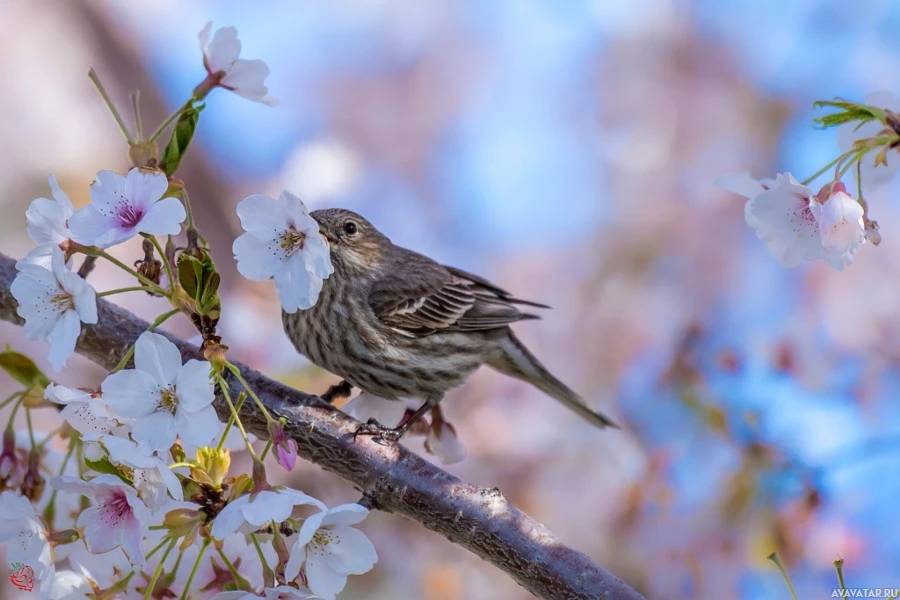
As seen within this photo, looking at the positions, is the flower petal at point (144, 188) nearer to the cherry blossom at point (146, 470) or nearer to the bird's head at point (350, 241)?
the cherry blossom at point (146, 470)

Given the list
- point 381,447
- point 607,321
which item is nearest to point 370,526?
point 607,321

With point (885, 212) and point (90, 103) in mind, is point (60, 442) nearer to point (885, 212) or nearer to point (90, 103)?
point (90, 103)

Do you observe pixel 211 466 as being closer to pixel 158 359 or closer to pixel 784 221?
pixel 158 359

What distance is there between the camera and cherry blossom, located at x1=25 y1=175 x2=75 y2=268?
185 centimetres

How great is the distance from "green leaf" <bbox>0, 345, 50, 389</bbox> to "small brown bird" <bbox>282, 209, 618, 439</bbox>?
1081 millimetres

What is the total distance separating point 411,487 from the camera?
7.26 feet

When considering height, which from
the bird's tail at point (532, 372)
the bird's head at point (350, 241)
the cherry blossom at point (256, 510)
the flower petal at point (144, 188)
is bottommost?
the cherry blossom at point (256, 510)

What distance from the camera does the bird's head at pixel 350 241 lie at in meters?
3.61

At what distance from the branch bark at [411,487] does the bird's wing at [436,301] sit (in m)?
1.30

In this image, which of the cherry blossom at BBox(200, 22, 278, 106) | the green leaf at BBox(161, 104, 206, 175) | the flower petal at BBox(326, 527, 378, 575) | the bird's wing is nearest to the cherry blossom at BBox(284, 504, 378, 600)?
the flower petal at BBox(326, 527, 378, 575)

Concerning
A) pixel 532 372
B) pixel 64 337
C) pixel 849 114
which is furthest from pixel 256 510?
pixel 532 372

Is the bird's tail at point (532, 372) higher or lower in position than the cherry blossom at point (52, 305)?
higher

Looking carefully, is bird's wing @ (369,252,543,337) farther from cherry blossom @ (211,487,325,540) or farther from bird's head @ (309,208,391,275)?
cherry blossom @ (211,487,325,540)

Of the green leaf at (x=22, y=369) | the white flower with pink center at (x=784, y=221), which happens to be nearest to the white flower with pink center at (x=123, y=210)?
the green leaf at (x=22, y=369)
